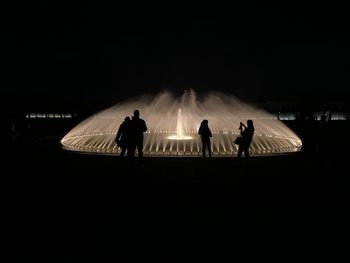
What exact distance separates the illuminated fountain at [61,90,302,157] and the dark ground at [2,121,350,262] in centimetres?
416

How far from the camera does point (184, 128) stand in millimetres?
29281

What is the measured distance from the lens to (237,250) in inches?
241

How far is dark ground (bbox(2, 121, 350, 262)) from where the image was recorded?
22.6ft

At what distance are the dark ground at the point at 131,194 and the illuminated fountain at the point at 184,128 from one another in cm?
416

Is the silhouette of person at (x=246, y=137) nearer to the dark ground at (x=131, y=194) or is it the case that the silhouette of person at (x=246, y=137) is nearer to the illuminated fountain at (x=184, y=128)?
the dark ground at (x=131, y=194)

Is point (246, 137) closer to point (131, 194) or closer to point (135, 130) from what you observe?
point (135, 130)

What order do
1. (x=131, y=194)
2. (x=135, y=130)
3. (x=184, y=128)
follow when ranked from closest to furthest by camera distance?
(x=131, y=194), (x=135, y=130), (x=184, y=128)

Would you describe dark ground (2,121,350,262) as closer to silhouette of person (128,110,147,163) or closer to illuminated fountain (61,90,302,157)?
silhouette of person (128,110,147,163)

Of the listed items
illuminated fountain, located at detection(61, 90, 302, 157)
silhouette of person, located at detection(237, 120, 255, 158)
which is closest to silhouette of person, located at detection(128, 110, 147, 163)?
silhouette of person, located at detection(237, 120, 255, 158)

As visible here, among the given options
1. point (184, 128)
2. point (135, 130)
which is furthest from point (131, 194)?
point (184, 128)

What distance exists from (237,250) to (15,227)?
4096 mm

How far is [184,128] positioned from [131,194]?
19.2 meters

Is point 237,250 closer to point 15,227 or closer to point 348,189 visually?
point 15,227

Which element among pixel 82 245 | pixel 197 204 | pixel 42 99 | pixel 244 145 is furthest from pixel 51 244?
pixel 42 99
